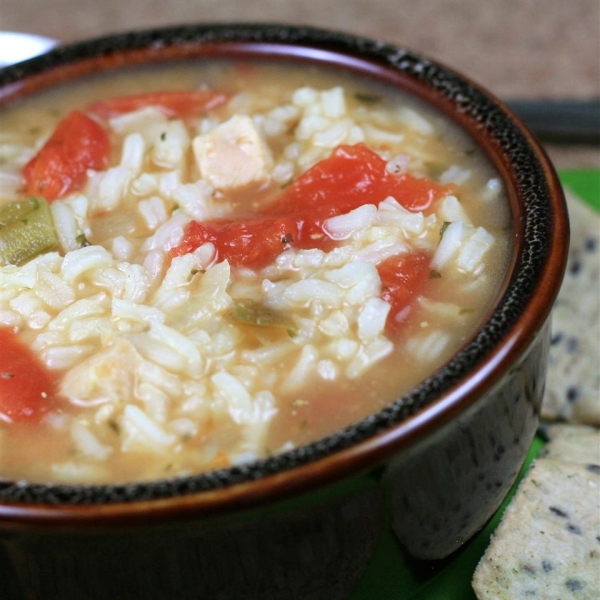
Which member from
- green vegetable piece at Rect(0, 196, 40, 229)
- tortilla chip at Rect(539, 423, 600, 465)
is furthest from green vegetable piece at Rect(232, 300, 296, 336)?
tortilla chip at Rect(539, 423, 600, 465)

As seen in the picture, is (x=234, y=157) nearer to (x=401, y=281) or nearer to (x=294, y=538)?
(x=401, y=281)

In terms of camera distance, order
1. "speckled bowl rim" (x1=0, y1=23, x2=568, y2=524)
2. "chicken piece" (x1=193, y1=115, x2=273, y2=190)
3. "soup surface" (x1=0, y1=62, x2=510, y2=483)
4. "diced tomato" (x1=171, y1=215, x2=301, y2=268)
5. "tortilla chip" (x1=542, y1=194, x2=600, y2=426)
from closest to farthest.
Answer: "speckled bowl rim" (x1=0, y1=23, x2=568, y2=524), "soup surface" (x1=0, y1=62, x2=510, y2=483), "diced tomato" (x1=171, y1=215, x2=301, y2=268), "chicken piece" (x1=193, y1=115, x2=273, y2=190), "tortilla chip" (x1=542, y1=194, x2=600, y2=426)

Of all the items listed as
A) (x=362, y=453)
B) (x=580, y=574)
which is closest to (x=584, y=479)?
(x=580, y=574)

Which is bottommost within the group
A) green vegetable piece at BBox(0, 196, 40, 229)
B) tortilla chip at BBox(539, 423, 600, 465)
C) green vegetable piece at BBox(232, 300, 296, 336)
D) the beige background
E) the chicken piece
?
tortilla chip at BBox(539, 423, 600, 465)

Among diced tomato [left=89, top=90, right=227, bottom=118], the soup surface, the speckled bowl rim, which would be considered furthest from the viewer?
diced tomato [left=89, top=90, right=227, bottom=118]

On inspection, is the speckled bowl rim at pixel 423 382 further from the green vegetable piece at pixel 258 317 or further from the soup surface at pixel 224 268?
the green vegetable piece at pixel 258 317

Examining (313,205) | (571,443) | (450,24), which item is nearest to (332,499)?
(313,205)

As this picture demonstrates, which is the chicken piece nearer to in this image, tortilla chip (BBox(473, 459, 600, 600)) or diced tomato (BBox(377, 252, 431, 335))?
diced tomato (BBox(377, 252, 431, 335))
